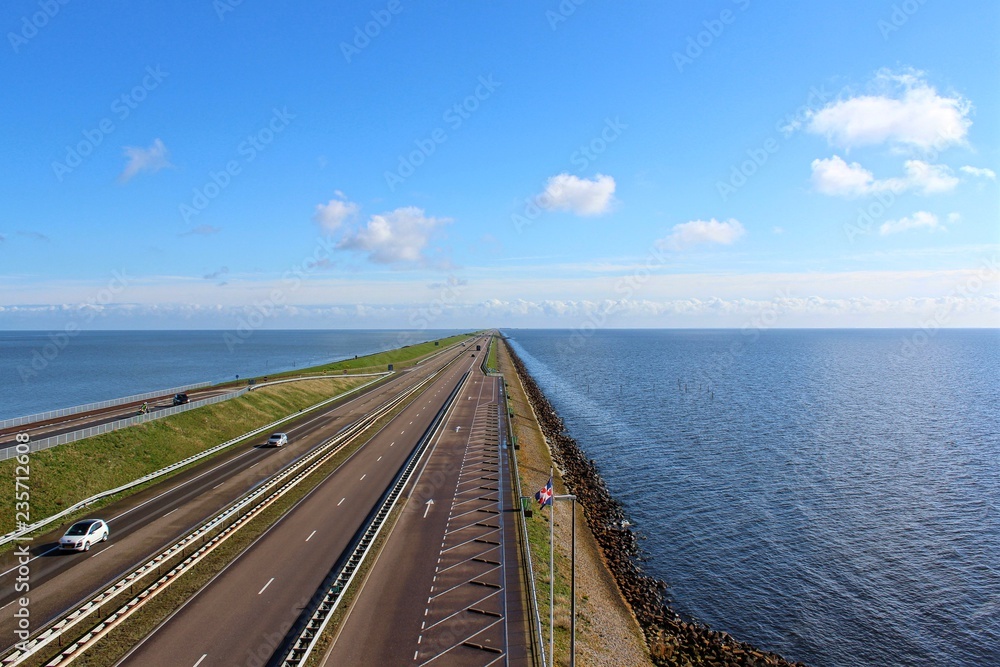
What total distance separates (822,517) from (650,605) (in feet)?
84.9

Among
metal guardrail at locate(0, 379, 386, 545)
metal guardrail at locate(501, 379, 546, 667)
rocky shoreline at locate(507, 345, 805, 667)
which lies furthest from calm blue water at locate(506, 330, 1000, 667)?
metal guardrail at locate(0, 379, 386, 545)

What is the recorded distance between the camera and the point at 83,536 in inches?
1340

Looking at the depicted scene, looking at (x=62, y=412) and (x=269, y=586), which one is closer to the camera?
(x=269, y=586)

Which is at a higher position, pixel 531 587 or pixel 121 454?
pixel 121 454

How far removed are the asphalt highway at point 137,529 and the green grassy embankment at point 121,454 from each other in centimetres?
324

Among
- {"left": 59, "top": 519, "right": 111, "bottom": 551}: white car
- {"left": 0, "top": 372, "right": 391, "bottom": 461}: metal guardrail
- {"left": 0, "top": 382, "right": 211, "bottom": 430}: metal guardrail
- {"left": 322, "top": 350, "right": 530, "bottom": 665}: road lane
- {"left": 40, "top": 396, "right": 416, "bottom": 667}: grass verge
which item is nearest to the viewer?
{"left": 40, "top": 396, "right": 416, "bottom": 667}: grass verge

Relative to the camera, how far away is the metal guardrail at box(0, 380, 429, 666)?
78.9 feet

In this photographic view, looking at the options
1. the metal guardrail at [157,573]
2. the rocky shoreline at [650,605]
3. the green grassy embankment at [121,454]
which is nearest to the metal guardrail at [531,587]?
the rocky shoreline at [650,605]

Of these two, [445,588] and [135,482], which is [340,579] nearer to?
[445,588]

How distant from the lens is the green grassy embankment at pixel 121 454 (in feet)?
136

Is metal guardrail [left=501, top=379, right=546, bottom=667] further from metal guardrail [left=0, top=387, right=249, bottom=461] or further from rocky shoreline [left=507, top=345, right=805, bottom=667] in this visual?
metal guardrail [left=0, top=387, right=249, bottom=461]

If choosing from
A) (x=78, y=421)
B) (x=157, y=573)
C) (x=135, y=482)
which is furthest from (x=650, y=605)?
(x=78, y=421)

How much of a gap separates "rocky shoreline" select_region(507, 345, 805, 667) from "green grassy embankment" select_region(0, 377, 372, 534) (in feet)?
134

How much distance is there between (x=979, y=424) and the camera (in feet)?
304
